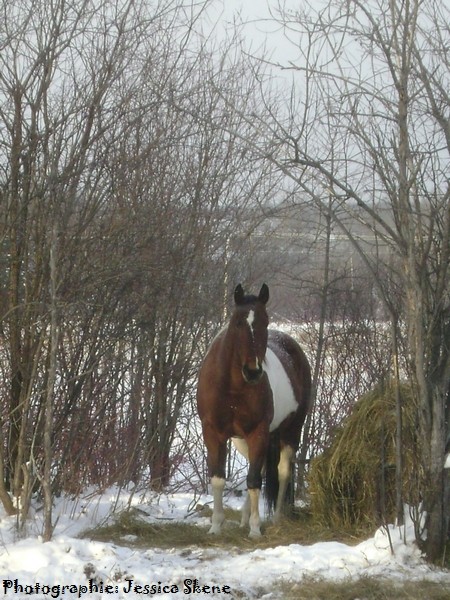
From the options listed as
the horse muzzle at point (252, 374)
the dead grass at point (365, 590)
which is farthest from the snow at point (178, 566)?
the horse muzzle at point (252, 374)

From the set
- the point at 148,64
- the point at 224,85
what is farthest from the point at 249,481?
the point at 224,85

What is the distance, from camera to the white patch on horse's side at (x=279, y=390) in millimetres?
7629

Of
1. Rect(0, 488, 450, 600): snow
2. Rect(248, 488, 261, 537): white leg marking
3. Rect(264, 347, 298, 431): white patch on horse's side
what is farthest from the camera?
Rect(264, 347, 298, 431): white patch on horse's side

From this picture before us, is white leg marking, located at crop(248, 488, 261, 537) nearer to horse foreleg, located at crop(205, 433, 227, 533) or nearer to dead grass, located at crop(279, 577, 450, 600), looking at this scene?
horse foreleg, located at crop(205, 433, 227, 533)

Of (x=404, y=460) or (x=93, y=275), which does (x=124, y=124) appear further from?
(x=404, y=460)

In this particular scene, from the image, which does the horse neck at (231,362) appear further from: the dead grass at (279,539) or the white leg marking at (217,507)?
the dead grass at (279,539)

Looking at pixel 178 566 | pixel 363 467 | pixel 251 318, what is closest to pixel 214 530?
pixel 178 566

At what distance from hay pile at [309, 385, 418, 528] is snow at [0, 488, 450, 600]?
67cm

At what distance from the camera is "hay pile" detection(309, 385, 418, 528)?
21.5 ft

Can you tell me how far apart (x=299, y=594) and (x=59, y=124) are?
4238mm

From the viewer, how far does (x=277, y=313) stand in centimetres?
1437

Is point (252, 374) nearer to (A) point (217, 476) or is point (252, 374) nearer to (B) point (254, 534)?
(A) point (217, 476)

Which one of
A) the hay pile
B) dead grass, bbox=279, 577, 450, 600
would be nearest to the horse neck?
the hay pile

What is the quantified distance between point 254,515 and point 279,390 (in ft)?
4.18
